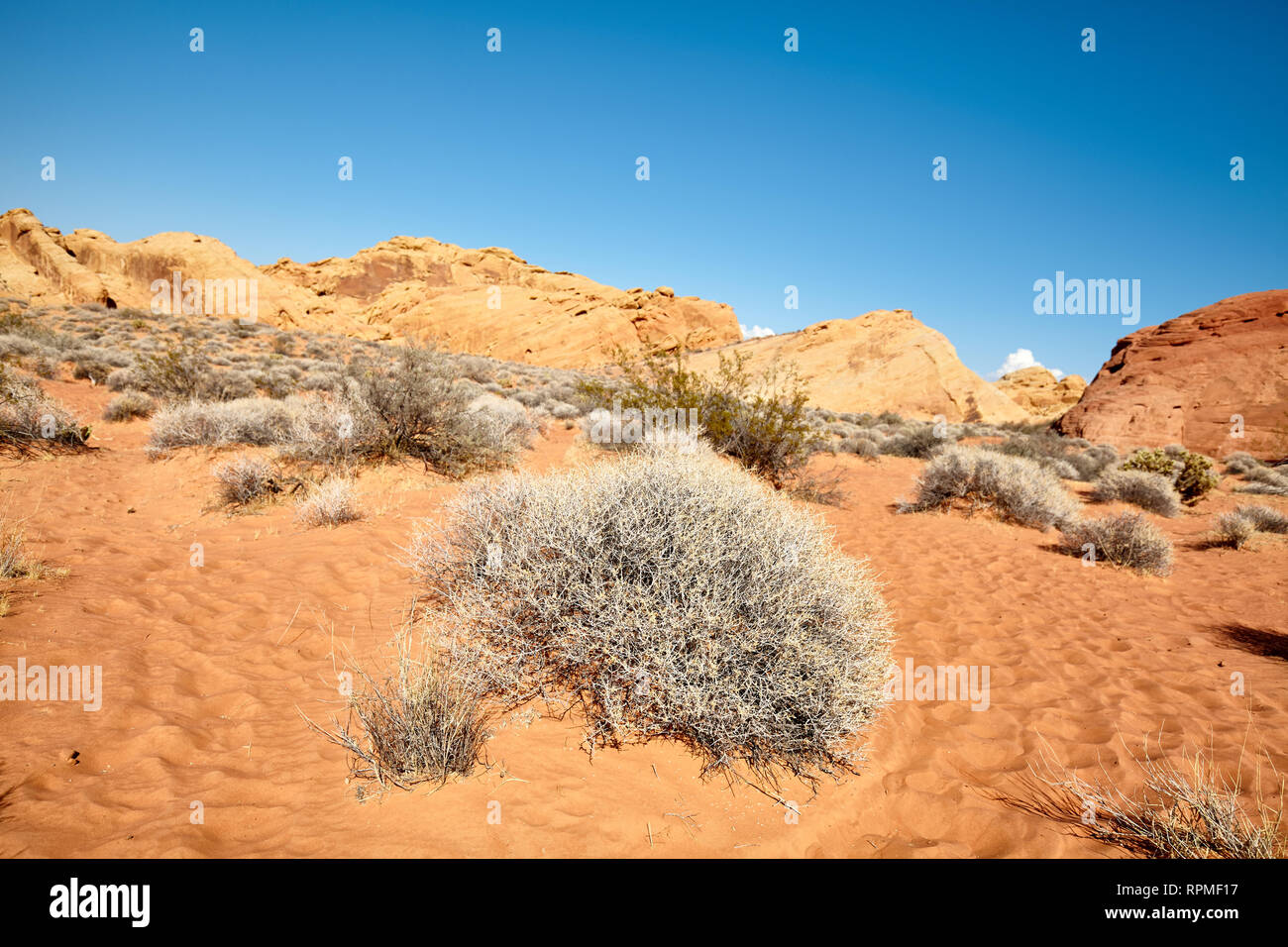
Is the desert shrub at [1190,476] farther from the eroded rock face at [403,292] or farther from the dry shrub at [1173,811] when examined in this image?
the eroded rock face at [403,292]

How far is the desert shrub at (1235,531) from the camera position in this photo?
7.39 m

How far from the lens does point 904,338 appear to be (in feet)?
99.3

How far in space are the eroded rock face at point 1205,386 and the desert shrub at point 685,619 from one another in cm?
2217

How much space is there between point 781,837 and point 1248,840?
1812mm

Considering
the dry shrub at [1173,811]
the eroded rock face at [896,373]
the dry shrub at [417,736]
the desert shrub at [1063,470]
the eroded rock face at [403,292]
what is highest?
the eroded rock face at [403,292]

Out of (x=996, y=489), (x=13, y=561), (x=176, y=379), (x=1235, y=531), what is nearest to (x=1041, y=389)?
(x=1235, y=531)

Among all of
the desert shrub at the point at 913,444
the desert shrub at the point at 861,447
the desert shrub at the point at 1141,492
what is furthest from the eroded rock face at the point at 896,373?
the desert shrub at the point at 1141,492

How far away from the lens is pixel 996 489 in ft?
27.5

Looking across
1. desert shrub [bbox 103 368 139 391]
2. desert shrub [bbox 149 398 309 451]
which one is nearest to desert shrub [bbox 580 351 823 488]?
desert shrub [bbox 149 398 309 451]

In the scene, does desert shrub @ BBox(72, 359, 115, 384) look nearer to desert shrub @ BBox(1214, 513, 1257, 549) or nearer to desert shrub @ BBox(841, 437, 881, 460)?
desert shrub @ BBox(841, 437, 881, 460)

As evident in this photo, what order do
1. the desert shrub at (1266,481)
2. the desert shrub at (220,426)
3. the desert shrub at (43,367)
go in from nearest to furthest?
the desert shrub at (220,426), the desert shrub at (43,367), the desert shrub at (1266,481)

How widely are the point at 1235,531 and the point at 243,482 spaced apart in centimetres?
1367

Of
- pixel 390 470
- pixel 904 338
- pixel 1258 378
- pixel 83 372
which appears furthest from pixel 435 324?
pixel 1258 378
